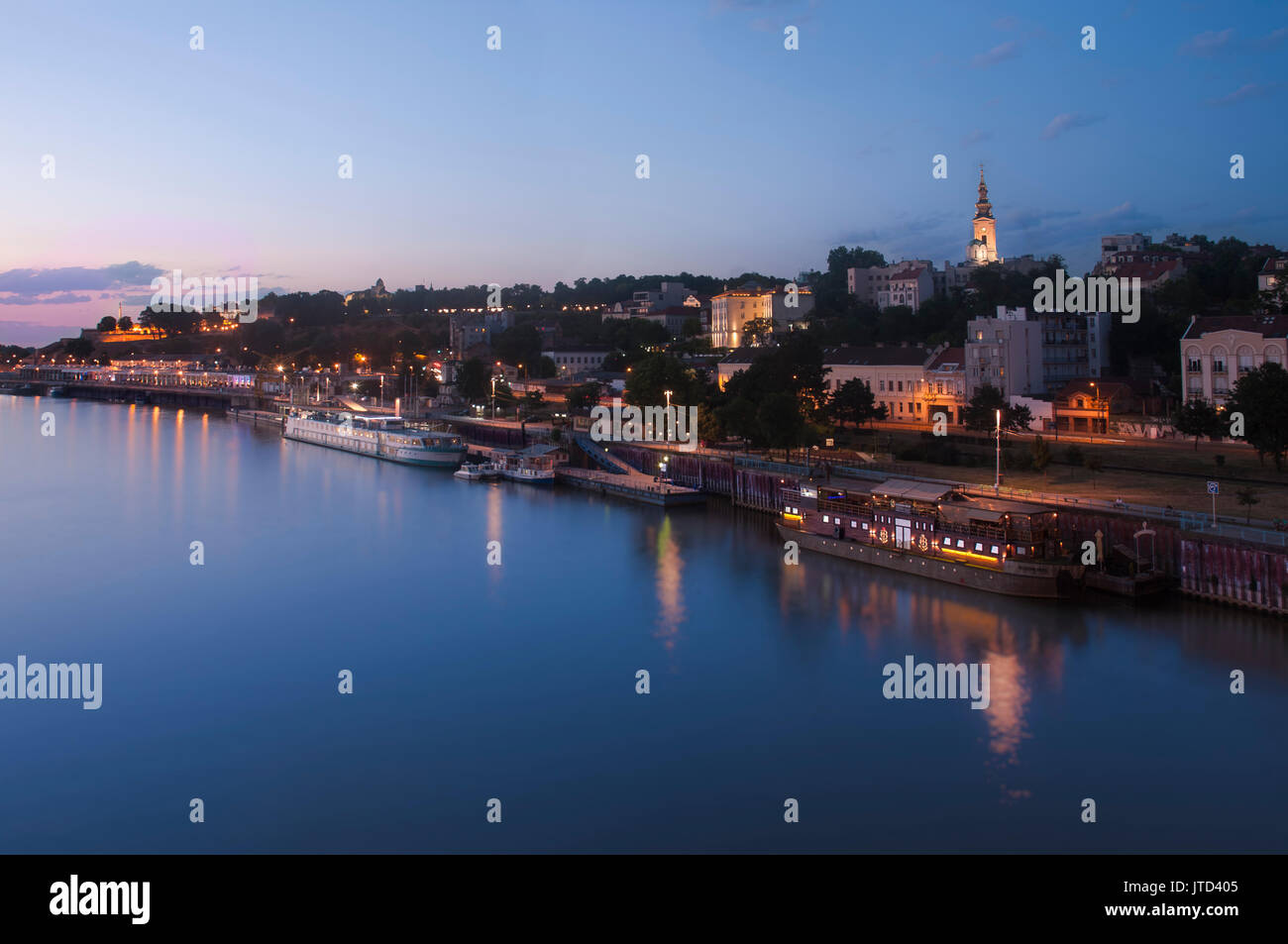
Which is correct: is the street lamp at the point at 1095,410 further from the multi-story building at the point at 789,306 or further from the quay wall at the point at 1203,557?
the multi-story building at the point at 789,306

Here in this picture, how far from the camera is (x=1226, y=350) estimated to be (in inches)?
787

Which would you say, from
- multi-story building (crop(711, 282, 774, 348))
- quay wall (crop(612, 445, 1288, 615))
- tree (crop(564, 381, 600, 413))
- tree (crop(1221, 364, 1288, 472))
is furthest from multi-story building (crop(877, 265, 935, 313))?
quay wall (crop(612, 445, 1288, 615))

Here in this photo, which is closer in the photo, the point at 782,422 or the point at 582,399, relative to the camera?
the point at 782,422

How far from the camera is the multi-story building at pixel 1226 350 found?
63.1ft

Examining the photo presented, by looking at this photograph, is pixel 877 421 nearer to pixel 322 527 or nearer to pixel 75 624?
pixel 322 527

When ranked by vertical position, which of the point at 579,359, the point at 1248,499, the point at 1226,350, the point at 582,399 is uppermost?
the point at 579,359

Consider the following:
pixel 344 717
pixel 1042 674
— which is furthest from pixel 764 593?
pixel 344 717

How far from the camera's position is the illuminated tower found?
5019 centimetres

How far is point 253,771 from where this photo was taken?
8.45 meters

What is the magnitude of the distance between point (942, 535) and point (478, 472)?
14.3 m

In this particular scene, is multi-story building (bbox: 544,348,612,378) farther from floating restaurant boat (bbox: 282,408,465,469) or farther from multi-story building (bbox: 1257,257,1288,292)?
multi-story building (bbox: 1257,257,1288,292)

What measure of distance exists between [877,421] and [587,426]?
26.2 ft

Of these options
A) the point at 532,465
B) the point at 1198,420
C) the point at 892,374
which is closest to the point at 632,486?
the point at 532,465

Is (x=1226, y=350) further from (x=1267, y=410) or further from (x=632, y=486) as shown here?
(x=632, y=486)
